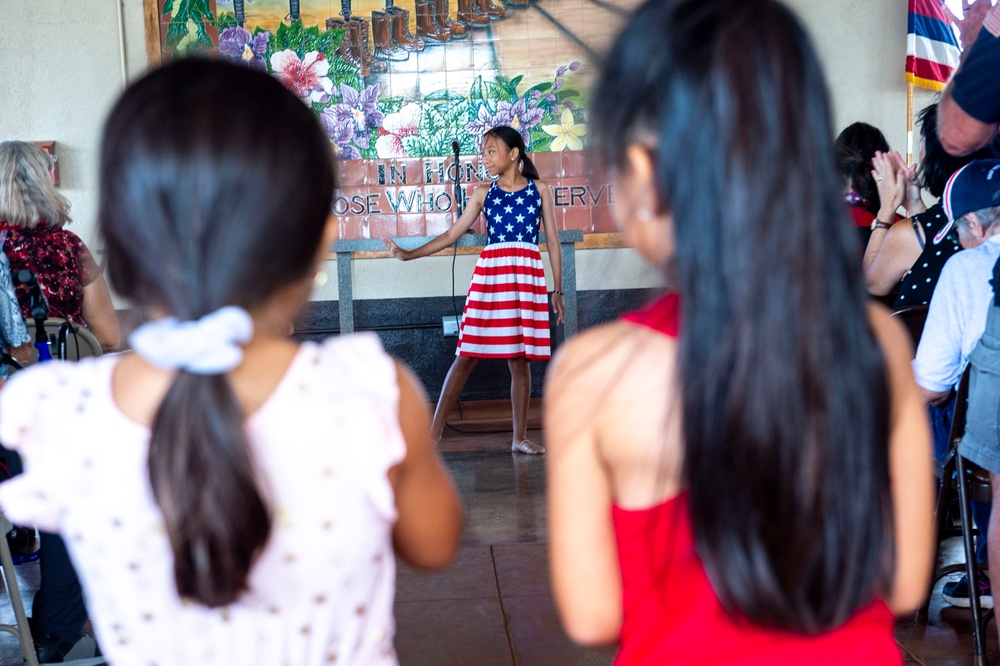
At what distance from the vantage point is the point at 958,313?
2.05 meters

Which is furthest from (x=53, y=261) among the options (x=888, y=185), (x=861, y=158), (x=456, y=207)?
(x=456, y=207)

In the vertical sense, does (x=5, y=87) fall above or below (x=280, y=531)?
above

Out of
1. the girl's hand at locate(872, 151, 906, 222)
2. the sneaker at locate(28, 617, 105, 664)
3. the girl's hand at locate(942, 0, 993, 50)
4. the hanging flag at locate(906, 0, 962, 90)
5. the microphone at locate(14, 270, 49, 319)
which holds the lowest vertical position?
the sneaker at locate(28, 617, 105, 664)

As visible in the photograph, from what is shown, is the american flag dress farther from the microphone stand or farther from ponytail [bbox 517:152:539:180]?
the microphone stand

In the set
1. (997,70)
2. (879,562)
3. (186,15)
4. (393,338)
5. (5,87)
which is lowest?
(393,338)

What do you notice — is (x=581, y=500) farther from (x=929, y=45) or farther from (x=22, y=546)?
(x=929, y=45)

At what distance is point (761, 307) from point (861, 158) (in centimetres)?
298

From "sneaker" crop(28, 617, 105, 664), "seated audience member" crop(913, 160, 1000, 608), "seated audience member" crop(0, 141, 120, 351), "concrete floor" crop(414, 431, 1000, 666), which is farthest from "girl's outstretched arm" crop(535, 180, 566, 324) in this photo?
"sneaker" crop(28, 617, 105, 664)

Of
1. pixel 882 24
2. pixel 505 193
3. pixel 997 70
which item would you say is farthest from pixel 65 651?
pixel 882 24

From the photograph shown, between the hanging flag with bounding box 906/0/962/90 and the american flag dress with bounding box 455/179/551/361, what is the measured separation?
2457mm

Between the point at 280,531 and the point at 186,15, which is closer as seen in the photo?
the point at 280,531

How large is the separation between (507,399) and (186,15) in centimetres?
283

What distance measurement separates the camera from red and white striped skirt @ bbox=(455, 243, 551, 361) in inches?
180

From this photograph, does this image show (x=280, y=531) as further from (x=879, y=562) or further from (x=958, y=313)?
(x=958, y=313)
